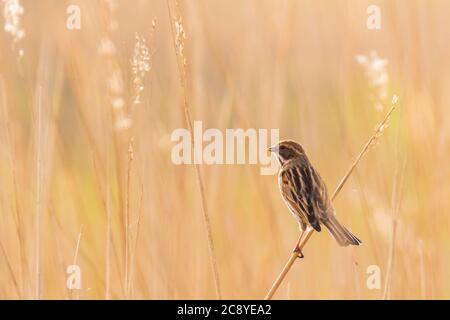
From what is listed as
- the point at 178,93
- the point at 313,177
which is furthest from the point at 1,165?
the point at 313,177

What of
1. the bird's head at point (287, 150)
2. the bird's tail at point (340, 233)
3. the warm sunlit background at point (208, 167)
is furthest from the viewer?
the bird's head at point (287, 150)

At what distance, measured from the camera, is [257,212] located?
327 centimetres

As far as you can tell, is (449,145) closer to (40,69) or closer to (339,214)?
(339,214)

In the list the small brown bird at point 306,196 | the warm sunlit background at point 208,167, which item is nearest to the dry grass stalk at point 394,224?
the warm sunlit background at point 208,167

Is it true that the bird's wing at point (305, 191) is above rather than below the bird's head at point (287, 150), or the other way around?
below

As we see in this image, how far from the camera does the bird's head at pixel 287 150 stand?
101 inches

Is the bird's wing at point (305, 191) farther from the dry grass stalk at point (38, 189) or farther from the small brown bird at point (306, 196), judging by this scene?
the dry grass stalk at point (38, 189)

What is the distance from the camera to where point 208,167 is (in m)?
3.00

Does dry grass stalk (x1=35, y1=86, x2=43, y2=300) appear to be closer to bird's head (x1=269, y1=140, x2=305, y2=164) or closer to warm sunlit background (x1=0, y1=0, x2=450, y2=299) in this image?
warm sunlit background (x1=0, y1=0, x2=450, y2=299)

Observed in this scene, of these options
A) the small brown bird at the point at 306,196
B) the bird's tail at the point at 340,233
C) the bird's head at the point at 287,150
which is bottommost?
the bird's tail at the point at 340,233

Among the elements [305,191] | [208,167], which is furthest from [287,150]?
[208,167]

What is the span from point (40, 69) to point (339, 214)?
43.1 inches
